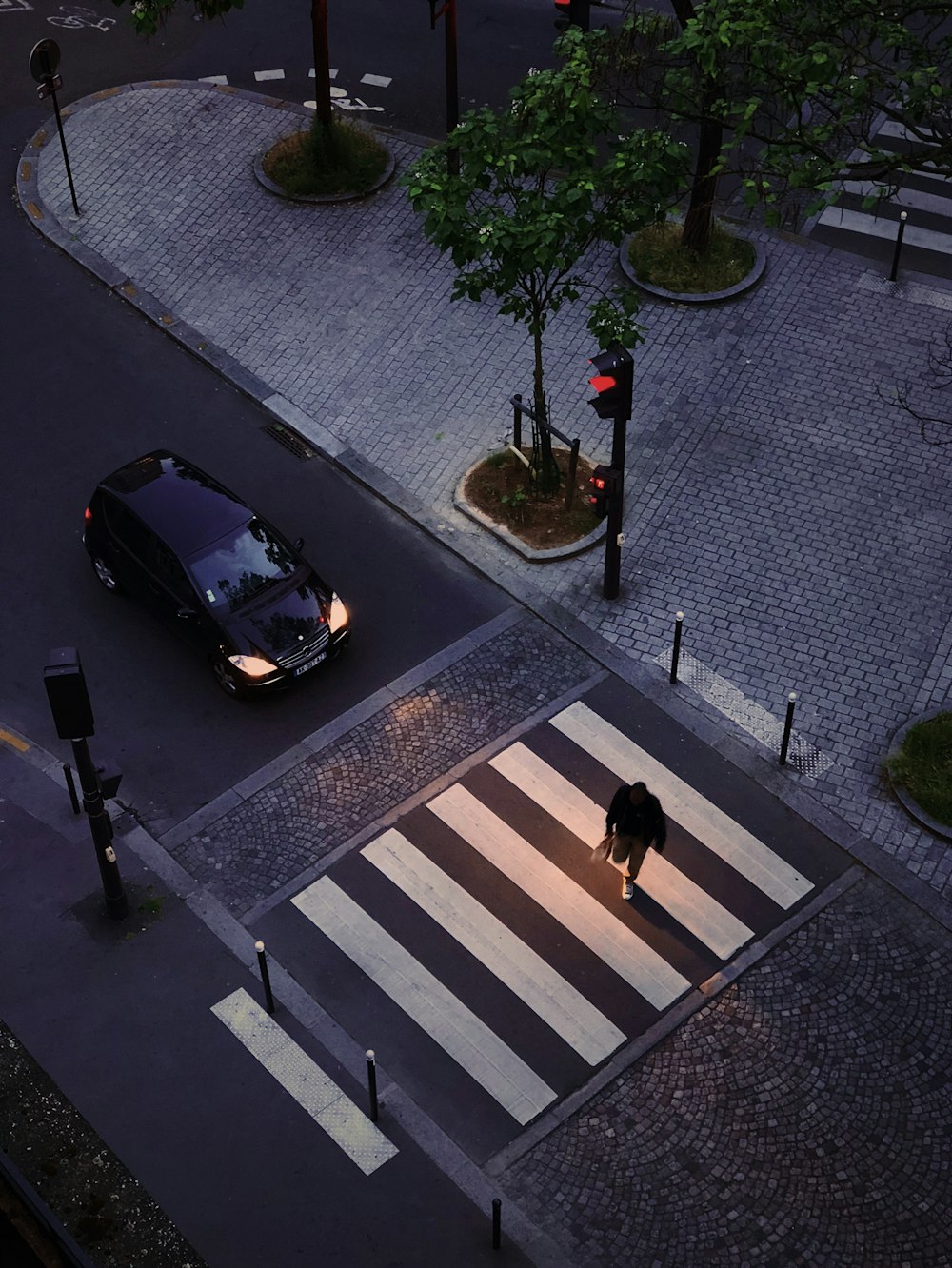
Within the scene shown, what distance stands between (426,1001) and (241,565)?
5.61 meters

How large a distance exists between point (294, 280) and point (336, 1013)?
39.8ft

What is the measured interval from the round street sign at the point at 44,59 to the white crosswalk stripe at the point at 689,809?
12762 mm

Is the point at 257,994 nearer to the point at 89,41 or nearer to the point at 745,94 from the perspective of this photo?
the point at 745,94

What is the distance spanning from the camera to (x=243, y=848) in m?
15.7

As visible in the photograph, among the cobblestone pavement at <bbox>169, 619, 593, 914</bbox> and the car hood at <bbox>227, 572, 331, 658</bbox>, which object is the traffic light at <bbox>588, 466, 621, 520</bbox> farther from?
the car hood at <bbox>227, 572, 331, 658</bbox>

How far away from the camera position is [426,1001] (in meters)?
14.4

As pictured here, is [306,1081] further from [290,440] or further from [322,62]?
[322,62]

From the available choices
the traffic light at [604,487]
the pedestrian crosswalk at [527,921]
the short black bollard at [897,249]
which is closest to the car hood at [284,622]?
the pedestrian crosswalk at [527,921]

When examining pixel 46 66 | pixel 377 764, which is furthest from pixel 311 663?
pixel 46 66

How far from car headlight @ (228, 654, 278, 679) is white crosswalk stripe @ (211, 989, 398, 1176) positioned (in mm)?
3699

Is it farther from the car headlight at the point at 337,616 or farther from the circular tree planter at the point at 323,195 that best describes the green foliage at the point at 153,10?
the car headlight at the point at 337,616

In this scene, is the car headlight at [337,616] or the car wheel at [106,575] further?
the car wheel at [106,575]

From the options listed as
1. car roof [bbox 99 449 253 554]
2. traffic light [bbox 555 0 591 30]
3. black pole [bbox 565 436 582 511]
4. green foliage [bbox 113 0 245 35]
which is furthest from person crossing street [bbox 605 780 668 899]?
green foliage [bbox 113 0 245 35]

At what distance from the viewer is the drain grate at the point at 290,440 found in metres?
20.2
